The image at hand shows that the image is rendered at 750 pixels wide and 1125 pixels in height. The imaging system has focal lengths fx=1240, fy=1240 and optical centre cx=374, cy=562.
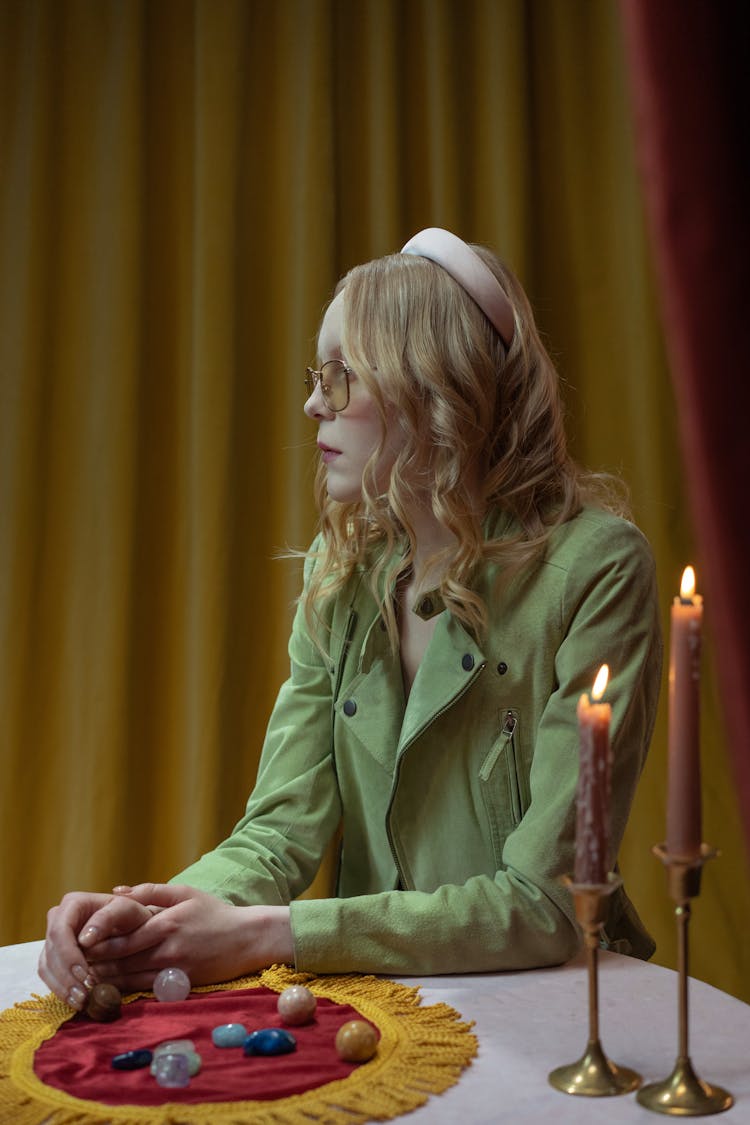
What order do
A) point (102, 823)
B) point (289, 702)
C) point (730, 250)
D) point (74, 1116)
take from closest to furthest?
1. point (730, 250)
2. point (74, 1116)
3. point (289, 702)
4. point (102, 823)

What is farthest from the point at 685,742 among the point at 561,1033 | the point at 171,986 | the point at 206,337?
the point at 206,337

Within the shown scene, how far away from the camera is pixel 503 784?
4.62 feet

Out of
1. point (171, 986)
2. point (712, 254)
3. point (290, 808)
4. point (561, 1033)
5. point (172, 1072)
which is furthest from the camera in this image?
point (290, 808)

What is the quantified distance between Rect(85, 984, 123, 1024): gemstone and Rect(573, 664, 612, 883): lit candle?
47 cm

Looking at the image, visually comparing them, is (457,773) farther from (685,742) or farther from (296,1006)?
(685,742)

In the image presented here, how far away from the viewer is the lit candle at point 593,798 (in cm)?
80

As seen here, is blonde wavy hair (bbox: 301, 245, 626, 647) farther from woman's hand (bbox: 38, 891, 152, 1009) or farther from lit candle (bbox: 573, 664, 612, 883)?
lit candle (bbox: 573, 664, 612, 883)

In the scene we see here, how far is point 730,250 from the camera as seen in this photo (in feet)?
1.69

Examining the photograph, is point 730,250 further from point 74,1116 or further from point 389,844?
point 389,844

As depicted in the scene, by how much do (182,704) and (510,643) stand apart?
1.41 meters

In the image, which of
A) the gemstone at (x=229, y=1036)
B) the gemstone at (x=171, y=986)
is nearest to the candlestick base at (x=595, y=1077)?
the gemstone at (x=229, y=1036)

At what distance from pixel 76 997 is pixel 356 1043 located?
0.28 m

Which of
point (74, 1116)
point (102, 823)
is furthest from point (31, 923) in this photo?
point (74, 1116)

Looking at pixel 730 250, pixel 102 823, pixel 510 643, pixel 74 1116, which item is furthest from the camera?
pixel 102 823
